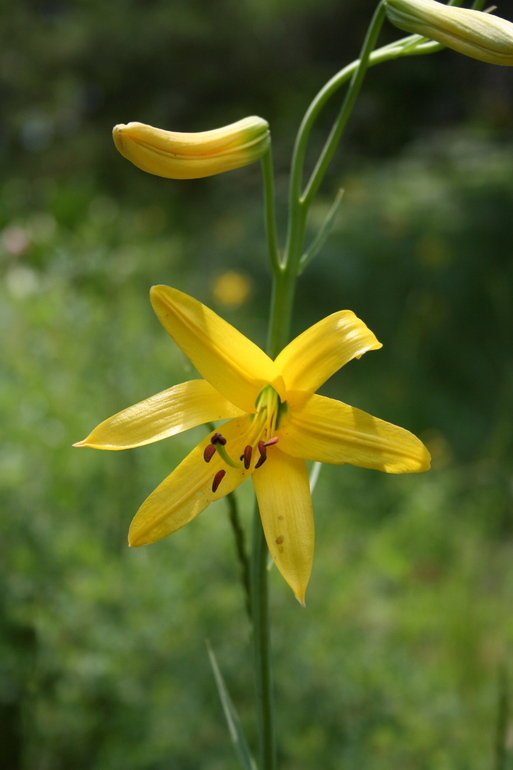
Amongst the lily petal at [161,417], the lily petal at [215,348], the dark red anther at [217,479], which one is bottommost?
the dark red anther at [217,479]

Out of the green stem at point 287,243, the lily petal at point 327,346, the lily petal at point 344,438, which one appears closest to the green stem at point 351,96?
the green stem at point 287,243

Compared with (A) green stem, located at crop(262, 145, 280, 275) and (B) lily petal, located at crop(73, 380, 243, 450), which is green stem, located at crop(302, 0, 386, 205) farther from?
(B) lily petal, located at crop(73, 380, 243, 450)

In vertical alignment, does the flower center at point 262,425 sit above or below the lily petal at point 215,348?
below

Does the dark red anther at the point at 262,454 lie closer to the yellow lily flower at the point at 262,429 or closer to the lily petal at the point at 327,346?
the yellow lily flower at the point at 262,429

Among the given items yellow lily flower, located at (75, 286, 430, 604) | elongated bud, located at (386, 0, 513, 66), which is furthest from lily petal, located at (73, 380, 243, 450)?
elongated bud, located at (386, 0, 513, 66)

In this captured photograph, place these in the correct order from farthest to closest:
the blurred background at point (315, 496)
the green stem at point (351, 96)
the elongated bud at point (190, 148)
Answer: the blurred background at point (315, 496) < the green stem at point (351, 96) < the elongated bud at point (190, 148)

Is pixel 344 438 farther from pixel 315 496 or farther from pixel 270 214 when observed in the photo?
pixel 315 496

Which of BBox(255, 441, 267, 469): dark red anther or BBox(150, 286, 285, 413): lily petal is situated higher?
BBox(150, 286, 285, 413): lily petal
